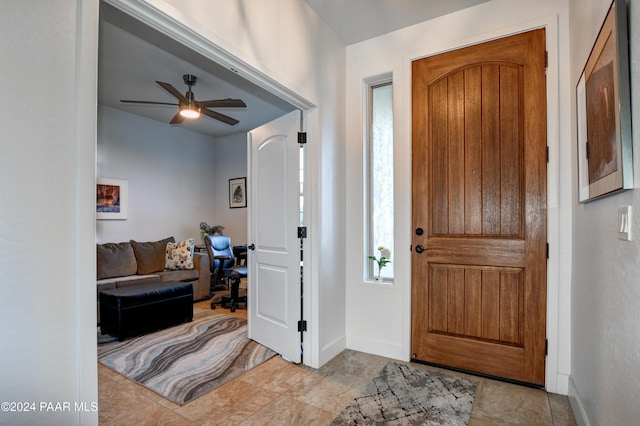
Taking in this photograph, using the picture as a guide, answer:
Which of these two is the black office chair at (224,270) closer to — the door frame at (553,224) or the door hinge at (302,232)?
the door hinge at (302,232)

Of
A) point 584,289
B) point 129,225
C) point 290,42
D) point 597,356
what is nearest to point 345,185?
point 290,42

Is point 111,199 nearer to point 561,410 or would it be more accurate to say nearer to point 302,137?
point 302,137

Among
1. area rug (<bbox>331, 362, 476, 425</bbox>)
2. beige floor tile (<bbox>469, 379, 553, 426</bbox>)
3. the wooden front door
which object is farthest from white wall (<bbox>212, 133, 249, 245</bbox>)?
beige floor tile (<bbox>469, 379, 553, 426</bbox>)

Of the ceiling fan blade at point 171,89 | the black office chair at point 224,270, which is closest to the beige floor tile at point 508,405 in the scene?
the black office chair at point 224,270

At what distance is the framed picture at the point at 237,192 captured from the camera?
252 inches

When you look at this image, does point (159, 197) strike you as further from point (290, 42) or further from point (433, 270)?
point (433, 270)

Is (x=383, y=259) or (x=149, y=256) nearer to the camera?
(x=383, y=259)

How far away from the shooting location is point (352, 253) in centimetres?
301

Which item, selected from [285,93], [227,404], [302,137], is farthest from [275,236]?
[227,404]

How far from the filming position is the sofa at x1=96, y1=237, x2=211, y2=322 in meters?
4.23

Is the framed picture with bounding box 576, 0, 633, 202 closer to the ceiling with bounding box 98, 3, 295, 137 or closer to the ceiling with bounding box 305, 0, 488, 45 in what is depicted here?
the ceiling with bounding box 305, 0, 488, 45

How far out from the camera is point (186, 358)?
2.82 meters

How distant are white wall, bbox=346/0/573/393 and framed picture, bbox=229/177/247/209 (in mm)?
3769

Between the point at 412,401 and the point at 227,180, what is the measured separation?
5474mm
